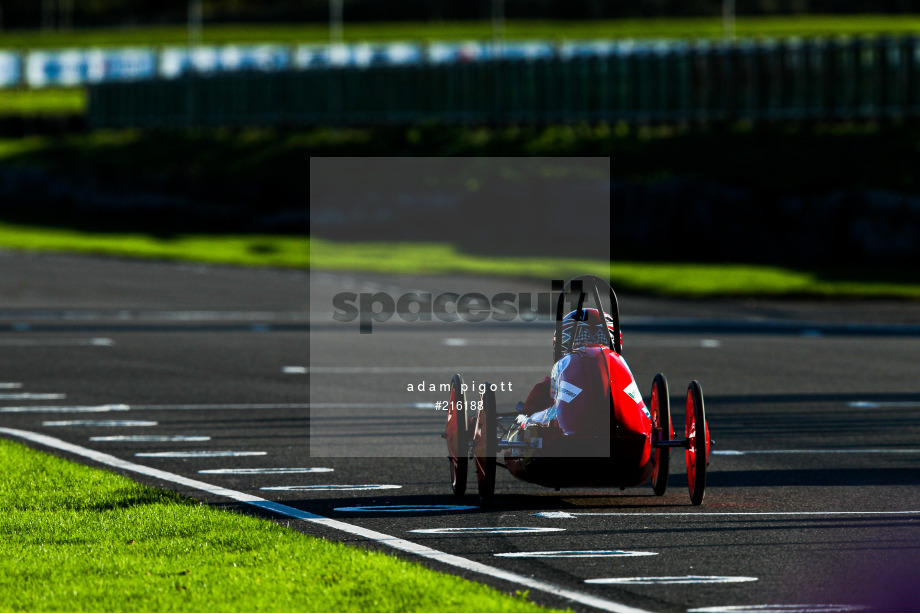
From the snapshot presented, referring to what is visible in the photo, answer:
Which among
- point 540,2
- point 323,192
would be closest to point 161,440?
point 323,192

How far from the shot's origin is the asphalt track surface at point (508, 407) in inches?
326

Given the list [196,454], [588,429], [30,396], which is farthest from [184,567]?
[30,396]

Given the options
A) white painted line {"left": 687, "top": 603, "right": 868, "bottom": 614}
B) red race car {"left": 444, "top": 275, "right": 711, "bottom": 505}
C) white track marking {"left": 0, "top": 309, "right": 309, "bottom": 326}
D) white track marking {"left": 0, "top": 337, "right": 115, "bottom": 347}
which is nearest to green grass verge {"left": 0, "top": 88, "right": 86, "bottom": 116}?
white track marking {"left": 0, "top": 309, "right": 309, "bottom": 326}

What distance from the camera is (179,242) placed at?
45062 millimetres

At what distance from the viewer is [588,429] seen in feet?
31.1

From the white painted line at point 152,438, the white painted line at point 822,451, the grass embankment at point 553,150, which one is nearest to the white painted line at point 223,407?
the white painted line at point 152,438

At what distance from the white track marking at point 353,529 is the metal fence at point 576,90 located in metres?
30.7

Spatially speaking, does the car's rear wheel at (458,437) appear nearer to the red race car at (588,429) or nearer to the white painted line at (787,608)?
the red race car at (588,429)

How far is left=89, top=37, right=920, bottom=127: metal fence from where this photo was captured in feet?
131

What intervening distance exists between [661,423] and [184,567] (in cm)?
362

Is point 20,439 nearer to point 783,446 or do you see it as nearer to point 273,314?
point 783,446

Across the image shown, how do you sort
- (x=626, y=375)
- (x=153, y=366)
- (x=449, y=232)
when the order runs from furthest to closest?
(x=449, y=232)
(x=153, y=366)
(x=626, y=375)

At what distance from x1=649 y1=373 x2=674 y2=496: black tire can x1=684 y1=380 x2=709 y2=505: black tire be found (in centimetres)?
15

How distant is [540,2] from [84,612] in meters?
93.8
